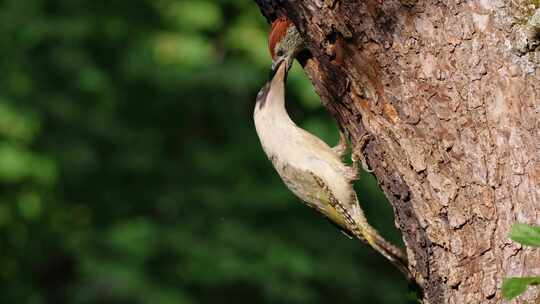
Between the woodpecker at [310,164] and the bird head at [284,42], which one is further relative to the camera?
the woodpecker at [310,164]

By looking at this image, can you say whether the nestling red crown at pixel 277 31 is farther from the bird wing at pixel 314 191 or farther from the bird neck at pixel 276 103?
the bird wing at pixel 314 191

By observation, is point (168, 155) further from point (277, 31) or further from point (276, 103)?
point (277, 31)

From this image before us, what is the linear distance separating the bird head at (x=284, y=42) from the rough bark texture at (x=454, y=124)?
1028 millimetres

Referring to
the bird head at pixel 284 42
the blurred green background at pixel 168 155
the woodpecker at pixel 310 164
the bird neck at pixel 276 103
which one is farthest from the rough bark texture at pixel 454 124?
the blurred green background at pixel 168 155

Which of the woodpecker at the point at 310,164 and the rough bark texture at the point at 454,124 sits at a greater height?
the rough bark texture at the point at 454,124

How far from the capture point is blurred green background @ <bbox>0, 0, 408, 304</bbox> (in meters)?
8.12

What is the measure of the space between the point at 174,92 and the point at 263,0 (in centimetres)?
492

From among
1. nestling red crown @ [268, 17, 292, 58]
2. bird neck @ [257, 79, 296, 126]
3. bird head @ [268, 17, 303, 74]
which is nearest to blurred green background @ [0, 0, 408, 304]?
bird neck @ [257, 79, 296, 126]

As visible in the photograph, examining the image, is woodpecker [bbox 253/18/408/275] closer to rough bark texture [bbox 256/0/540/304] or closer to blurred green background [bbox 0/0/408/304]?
rough bark texture [bbox 256/0/540/304]

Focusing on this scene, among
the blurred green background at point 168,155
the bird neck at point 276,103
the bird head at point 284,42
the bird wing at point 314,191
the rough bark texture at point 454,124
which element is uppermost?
the rough bark texture at point 454,124

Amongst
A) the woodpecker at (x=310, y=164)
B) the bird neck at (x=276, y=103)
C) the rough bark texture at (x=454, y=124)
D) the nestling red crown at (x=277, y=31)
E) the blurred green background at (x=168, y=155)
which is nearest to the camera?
the rough bark texture at (x=454, y=124)

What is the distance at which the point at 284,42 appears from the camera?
4430mm

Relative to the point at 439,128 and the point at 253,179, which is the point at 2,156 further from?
the point at 439,128

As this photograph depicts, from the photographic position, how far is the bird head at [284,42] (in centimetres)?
412
